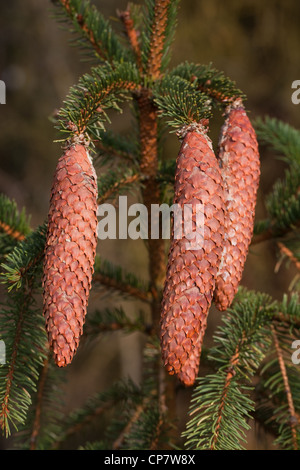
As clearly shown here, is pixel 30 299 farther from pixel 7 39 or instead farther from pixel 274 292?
pixel 7 39

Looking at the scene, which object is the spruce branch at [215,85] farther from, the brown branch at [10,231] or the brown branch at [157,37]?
the brown branch at [10,231]

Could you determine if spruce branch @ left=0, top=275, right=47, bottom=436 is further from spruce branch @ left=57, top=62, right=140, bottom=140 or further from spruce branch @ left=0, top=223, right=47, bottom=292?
spruce branch @ left=57, top=62, right=140, bottom=140

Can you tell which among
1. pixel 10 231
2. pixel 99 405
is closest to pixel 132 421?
pixel 99 405

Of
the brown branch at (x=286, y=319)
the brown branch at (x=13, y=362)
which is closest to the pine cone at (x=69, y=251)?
the brown branch at (x=13, y=362)

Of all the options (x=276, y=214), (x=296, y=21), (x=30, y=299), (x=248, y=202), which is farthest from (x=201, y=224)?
(x=296, y=21)

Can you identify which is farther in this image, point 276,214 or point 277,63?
point 277,63

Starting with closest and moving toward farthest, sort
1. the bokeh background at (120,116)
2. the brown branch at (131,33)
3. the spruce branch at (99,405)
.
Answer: the brown branch at (131,33), the spruce branch at (99,405), the bokeh background at (120,116)

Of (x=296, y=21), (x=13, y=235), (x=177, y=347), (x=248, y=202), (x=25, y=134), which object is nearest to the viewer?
(x=177, y=347)

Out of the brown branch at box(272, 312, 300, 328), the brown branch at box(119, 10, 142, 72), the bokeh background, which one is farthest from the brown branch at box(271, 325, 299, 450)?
the bokeh background
